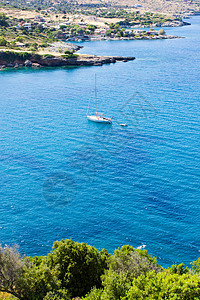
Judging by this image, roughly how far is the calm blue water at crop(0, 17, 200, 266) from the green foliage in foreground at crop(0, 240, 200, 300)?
903 cm

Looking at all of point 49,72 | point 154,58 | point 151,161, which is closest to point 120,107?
point 151,161

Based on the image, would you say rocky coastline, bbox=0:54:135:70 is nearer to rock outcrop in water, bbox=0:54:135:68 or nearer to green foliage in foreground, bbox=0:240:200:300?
rock outcrop in water, bbox=0:54:135:68

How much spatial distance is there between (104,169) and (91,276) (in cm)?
3015

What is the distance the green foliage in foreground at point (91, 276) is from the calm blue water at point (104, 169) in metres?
9.03

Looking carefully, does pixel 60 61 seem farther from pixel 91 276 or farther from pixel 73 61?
pixel 91 276

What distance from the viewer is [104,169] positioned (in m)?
66.6

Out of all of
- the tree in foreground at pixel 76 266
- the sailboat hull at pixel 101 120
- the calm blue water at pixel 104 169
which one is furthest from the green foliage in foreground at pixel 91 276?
the sailboat hull at pixel 101 120

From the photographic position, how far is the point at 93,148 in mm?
75500

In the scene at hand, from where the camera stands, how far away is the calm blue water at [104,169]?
50500mm

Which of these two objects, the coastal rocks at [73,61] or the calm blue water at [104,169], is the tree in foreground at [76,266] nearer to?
the calm blue water at [104,169]

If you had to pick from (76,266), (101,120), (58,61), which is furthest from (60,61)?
(76,266)

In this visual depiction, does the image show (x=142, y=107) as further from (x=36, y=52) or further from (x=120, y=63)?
(x=36, y=52)

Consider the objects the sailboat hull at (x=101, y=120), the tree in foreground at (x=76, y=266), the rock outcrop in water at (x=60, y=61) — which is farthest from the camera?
the rock outcrop in water at (x=60, y=61)

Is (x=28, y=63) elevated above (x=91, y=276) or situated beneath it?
elevated above
